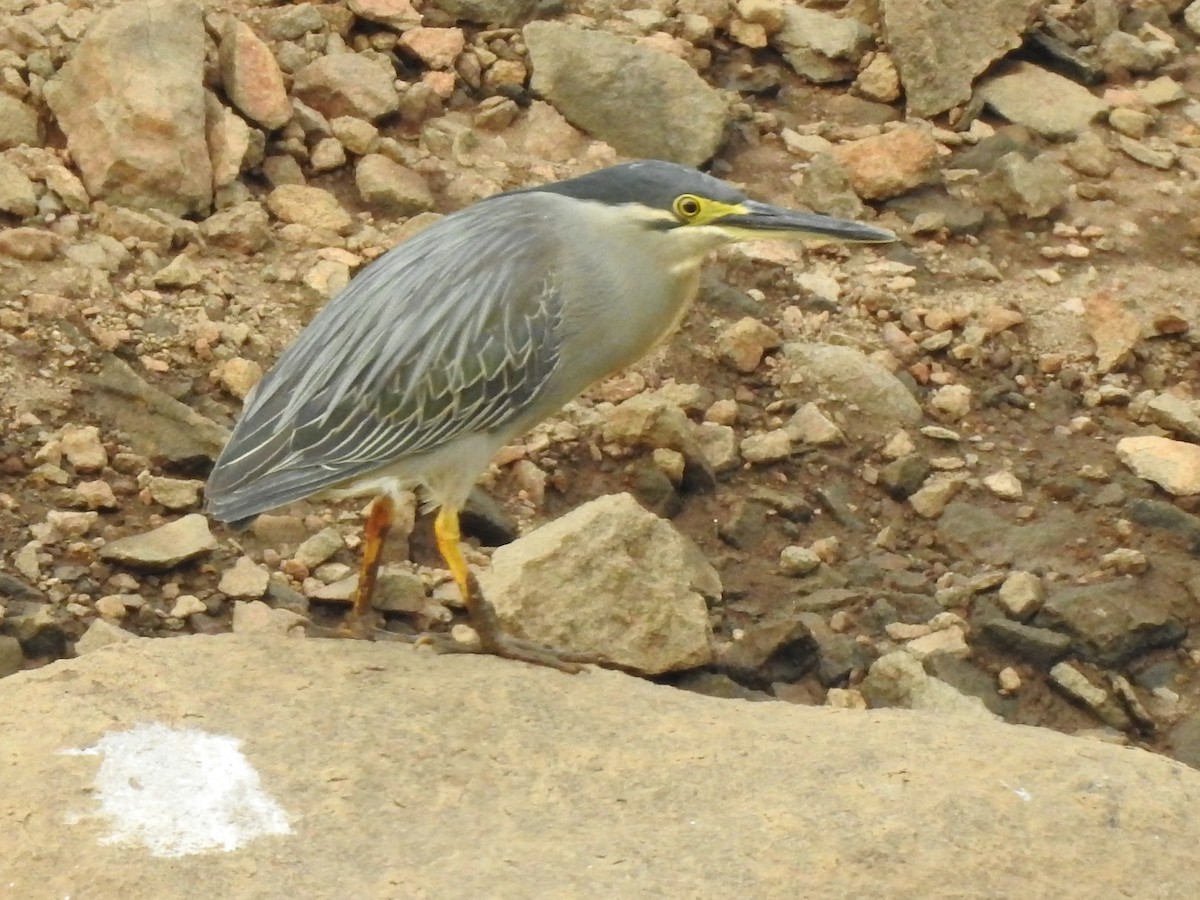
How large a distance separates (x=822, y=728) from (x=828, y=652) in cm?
125

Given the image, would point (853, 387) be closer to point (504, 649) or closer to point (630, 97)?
point (630, 97)

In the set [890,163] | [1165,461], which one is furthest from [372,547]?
[890,163]

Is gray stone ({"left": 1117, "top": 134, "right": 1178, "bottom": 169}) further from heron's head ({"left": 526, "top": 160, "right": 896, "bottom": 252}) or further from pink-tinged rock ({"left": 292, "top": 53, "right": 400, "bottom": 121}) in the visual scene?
heron's head ({"left": 526, "top": 160, "right": 896, "bottom": 252})

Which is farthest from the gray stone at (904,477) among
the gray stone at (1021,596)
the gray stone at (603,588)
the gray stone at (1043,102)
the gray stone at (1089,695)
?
the gray stone at (1043,102)

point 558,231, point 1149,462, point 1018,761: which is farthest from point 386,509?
point 1149,462

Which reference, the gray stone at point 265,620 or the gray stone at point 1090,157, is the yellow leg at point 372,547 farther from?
the gray stone at point 1090,157

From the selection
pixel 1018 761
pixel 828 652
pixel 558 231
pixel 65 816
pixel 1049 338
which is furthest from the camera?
pixel 1049 338

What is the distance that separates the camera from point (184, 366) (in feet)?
19.1

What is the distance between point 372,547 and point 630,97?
9.39 feet

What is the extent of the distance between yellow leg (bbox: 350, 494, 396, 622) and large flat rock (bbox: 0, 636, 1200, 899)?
0.58 m

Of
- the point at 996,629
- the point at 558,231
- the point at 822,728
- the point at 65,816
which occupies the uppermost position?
the point at 558,231

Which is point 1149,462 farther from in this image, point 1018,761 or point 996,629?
point 1018,761

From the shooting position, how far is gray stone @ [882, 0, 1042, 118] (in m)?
7.51

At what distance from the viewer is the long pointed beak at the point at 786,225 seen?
4.57m
